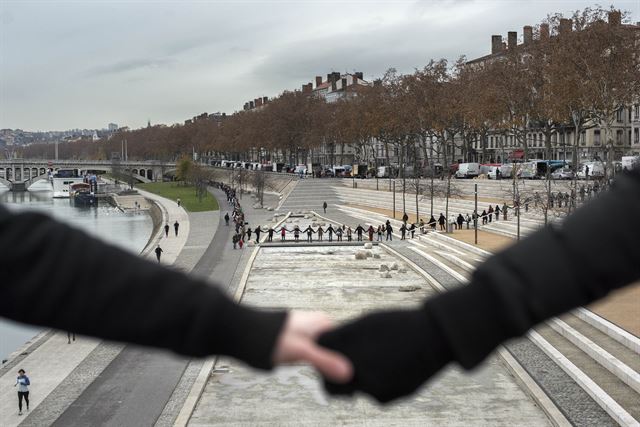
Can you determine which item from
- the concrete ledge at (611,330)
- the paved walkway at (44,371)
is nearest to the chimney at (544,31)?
the concrete ledge at (611,330)

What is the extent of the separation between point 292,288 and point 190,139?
167002mm

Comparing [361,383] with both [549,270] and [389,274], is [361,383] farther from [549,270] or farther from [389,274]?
[389,274]

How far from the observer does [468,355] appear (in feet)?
4.93

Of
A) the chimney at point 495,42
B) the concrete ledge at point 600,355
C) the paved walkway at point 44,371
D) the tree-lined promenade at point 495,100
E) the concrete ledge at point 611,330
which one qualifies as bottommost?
the paved walkway at point 44,371

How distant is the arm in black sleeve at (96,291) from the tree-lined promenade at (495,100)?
41.8m

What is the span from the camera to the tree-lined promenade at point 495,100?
1725 inches

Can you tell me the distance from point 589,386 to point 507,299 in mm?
15426

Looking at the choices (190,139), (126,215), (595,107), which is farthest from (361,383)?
(190,139)

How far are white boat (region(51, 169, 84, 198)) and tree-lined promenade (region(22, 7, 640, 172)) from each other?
28308 millimetres

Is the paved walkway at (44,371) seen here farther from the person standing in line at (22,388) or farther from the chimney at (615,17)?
the chimney at (615,17)

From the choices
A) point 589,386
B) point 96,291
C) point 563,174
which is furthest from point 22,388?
point 563,174

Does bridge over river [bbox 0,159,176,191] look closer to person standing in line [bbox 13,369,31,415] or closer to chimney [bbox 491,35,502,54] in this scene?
chimney [bbox 491,35,502,54]

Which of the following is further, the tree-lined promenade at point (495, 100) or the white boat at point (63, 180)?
the white boat at point (63, 180)

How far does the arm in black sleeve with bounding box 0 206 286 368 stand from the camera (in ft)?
4.64
